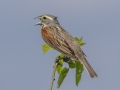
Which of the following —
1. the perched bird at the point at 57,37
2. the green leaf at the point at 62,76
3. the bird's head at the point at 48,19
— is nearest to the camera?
the green leaf at the point at 62,76

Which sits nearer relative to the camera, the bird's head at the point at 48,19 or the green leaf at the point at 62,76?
the green leaf at the point at 62,76

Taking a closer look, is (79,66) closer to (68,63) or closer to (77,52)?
(68,63)

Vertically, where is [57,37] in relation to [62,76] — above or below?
above

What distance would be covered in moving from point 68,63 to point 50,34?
3827 mm

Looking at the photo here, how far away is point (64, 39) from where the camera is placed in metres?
8.80

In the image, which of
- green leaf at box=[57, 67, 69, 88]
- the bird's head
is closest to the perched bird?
the bird's head

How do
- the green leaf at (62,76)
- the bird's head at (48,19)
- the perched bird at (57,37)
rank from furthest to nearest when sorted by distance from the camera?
1. the bird's head at (48,19)
2. the perched bird at (57,37)
3. the green leaf at (62,76)

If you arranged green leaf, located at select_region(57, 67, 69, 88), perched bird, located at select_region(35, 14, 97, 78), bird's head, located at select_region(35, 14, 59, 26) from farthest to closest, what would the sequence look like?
bird's head, located at select_region(35, 14, 59, 26) → perched bird, located at select_region(35, 14, 97, 78) → green leaf, located at select_region(57, 67, 69, 88)

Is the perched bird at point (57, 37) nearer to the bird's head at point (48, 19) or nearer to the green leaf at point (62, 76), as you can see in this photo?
the bird's head at point (48, 19)

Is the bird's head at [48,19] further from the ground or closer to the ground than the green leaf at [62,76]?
further from the ground

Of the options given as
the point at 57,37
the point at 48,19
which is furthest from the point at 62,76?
the point at 48,19

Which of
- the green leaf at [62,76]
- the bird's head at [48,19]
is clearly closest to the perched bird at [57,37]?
the bird's head at [48,19]

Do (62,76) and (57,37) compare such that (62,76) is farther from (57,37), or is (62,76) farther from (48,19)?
(48,19)

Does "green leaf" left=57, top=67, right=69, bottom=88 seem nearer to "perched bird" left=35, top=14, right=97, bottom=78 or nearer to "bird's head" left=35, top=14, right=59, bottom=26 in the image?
"perched bird" left=35, top=14, right=97, bottom=78
